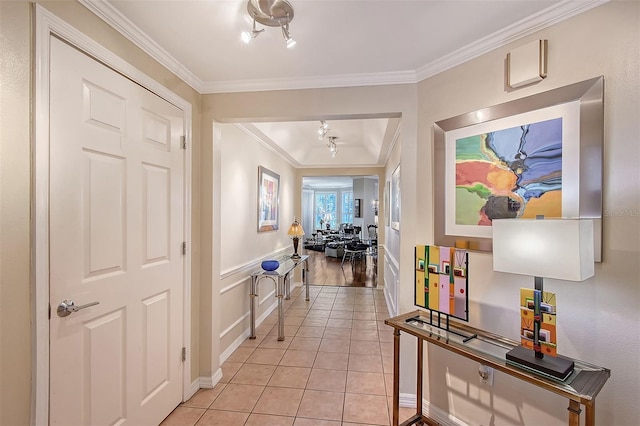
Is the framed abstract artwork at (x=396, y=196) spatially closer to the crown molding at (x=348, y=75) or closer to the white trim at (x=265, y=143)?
the crown molding at (x=348, y=75)

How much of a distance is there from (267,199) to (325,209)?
9.70 metres

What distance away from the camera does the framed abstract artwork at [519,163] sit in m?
1.37

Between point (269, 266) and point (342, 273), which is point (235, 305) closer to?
point (269, 266)

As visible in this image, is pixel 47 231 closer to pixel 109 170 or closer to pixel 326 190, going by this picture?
pixel 109 170

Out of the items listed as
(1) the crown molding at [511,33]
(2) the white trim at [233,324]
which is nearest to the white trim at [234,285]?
(2) the white trim at [233,324]

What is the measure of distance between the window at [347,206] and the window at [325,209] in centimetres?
42

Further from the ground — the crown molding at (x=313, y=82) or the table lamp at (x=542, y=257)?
the crown molding at (x=313, y=82)

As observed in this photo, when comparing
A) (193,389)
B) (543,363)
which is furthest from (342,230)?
(543,363)

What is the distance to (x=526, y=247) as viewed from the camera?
1.27 m

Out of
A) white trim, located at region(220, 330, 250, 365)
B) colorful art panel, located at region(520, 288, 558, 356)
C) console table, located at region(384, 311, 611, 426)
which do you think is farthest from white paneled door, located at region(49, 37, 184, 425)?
colorful art panel, located at region(520, 288, 558, 356)

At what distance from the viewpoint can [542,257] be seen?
1.22 meters

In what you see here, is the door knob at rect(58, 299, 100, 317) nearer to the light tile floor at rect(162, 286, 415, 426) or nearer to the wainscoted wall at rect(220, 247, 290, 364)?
the light tile floor at rect(162, 286, 415, 426)

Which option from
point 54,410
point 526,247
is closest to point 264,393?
point 54,410

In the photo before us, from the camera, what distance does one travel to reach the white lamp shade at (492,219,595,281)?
1.15m
